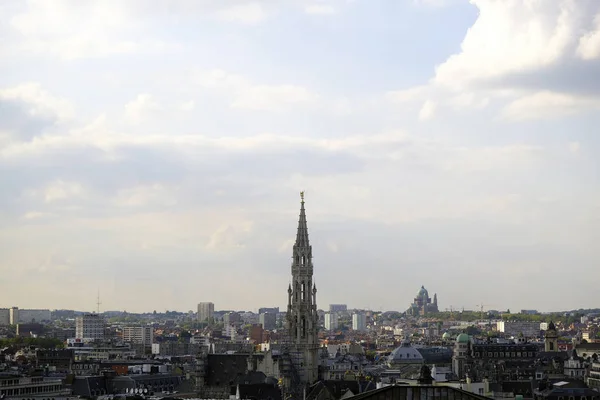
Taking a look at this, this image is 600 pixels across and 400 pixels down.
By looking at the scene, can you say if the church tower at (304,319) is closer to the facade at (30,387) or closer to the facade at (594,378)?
the facade at (30,387)

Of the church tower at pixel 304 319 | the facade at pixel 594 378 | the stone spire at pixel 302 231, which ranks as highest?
the stone spire at pixel 302 231

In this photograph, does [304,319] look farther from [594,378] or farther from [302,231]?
[594,378]

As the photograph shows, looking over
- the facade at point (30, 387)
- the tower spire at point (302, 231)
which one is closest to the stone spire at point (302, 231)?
the tower spire at point (302, 231)

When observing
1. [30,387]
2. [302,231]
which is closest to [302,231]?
[302,231]

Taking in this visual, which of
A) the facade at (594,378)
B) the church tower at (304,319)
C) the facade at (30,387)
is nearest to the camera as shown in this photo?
the facade at (30,387)

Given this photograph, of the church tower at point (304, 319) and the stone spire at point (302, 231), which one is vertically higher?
the stone spire at point (302, 231)

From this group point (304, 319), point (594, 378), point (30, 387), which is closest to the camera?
point (30, 387)

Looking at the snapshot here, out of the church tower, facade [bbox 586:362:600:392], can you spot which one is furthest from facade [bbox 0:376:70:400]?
facade [bbox 586:362:600:392]

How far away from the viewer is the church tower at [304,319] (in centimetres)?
17025

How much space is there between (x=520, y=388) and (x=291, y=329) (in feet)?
90.2

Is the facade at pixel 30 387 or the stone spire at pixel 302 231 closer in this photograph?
the facade at pixel 30 387

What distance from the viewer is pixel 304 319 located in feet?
560

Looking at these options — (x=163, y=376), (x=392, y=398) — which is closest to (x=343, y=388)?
(x=163, y=376)

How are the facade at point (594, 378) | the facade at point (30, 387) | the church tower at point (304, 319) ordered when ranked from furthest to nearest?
the facade at point (594, 378), the church tower at point (304, 319), the facade at point (30, 387)
